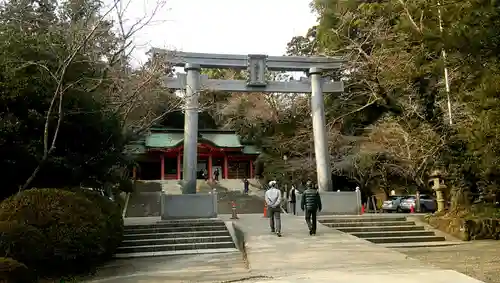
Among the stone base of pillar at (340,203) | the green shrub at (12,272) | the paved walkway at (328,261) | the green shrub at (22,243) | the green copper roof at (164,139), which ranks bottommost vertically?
the paved walkway at (328,261)

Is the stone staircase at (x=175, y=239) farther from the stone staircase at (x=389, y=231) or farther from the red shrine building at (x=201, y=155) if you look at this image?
the red shrine building at (x=201, y=155)

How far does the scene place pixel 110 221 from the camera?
1019 centimetres

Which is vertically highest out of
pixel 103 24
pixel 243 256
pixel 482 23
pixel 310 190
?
pixel 103 24

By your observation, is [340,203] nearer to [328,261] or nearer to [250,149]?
[328,261]

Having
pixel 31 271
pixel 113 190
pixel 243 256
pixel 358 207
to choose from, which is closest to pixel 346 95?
pixel 358 207

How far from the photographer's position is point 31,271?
22.7ft

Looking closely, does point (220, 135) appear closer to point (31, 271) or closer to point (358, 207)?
point (358, 207)

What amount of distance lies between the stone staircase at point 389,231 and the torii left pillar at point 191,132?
4.98m

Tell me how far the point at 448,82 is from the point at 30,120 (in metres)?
11.8

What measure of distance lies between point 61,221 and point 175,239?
4.28 metres

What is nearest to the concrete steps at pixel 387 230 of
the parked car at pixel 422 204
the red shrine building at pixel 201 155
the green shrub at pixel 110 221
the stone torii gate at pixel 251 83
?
the stone torii gate at pixel 251 83

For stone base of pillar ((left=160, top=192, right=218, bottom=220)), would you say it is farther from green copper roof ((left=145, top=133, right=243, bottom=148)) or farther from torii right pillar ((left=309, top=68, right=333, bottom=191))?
green copper roof ((left=145, top=133, right=243, bottom=148))

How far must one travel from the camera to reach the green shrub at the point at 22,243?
7.16m

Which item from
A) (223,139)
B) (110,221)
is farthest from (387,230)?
(223,139)
